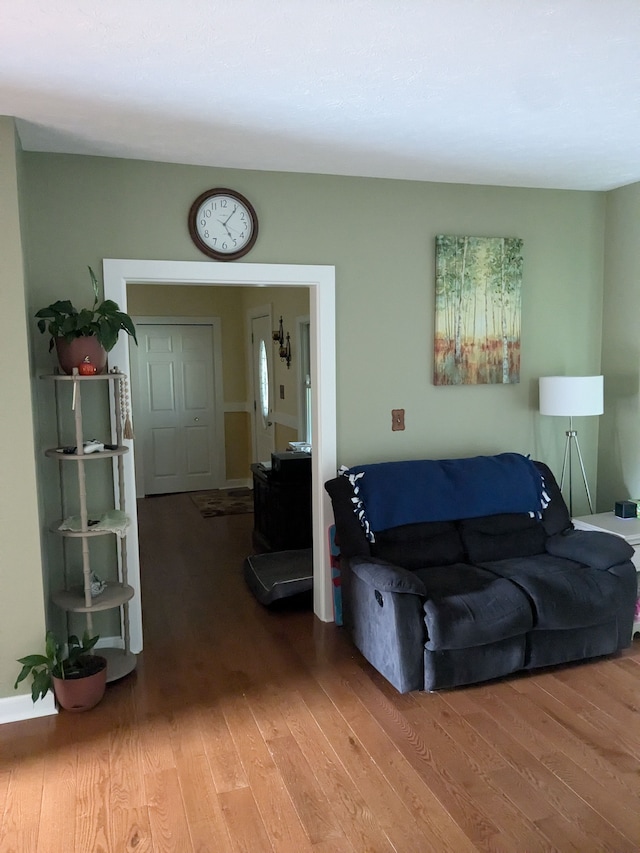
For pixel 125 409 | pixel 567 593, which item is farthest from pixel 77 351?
pixel 567 593

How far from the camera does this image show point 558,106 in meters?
2.71

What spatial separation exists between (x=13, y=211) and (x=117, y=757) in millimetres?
2232

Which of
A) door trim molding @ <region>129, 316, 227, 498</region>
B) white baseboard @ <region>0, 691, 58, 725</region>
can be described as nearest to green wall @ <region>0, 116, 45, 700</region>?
white baseboard @ <region>0, 691, 58, 725</region>

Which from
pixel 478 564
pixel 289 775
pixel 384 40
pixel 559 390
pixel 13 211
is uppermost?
pixel 384 40

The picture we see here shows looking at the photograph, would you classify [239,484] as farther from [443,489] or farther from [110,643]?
[443,489]

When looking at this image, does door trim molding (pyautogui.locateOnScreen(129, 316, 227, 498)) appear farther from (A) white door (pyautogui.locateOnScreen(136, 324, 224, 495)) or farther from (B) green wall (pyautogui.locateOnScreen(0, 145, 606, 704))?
(B) green wall (pyautogui.locateOnScreen(0, 145, 606, 704))

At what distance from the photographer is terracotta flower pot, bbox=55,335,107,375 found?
3.05 metres

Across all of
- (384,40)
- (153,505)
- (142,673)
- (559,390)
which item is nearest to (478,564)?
(559,390)

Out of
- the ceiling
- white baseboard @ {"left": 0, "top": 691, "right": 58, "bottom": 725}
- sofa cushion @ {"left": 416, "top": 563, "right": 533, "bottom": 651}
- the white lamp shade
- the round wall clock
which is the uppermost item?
the ceiling

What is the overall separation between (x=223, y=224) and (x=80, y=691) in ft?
7.67

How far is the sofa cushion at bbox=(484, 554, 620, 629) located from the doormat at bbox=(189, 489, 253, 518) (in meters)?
3.70

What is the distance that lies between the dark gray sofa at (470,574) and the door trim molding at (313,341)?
0.29m

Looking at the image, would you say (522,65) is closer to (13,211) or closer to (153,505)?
(13,211)

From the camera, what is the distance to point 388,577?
3.10 metres
